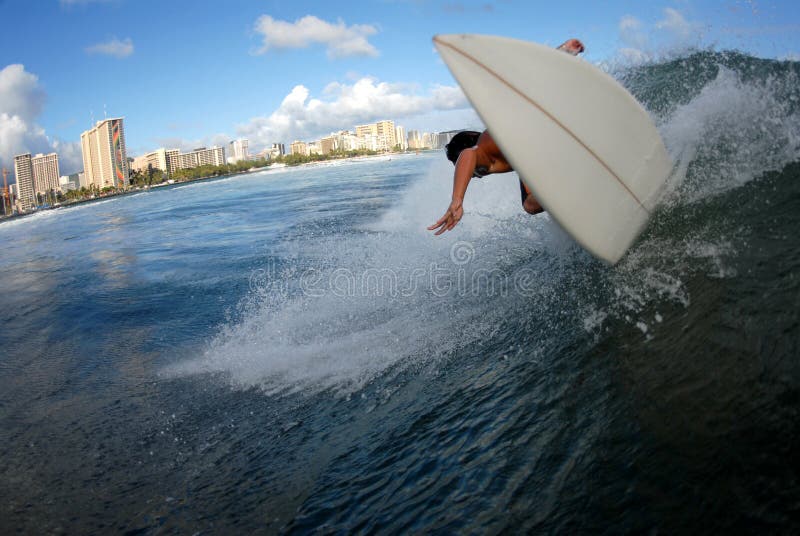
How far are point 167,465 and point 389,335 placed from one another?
206 cm

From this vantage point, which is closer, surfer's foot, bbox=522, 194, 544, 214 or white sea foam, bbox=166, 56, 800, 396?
white sea foam, bbox=166, 56, 800, 396

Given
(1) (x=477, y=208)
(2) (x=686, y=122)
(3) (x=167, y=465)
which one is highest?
(2) (x=686, y=122)

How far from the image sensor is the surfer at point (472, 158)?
3.56 metres

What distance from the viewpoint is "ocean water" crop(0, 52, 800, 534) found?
205 cm

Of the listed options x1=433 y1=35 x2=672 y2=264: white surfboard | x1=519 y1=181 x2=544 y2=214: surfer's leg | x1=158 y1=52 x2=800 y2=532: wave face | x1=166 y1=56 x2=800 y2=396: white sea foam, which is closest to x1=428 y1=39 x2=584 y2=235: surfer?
x1=519 y1=181 x2=544 y2=214: surfer's leg

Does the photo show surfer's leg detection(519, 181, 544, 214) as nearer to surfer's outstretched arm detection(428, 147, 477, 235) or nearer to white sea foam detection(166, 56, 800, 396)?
white sea foam detection(166, 56, 800, 396)

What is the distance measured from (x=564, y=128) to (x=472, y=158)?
713 millimetres

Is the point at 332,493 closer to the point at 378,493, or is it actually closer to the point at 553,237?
the point at 378,493

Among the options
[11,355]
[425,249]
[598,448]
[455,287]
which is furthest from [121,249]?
[598,448]

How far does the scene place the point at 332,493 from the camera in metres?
2.51

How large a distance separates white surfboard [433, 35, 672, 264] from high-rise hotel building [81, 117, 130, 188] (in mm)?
167112

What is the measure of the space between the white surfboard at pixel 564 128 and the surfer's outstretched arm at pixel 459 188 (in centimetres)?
39

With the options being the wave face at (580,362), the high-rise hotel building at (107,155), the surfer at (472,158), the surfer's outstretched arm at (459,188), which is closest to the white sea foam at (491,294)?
the wave face at (580,362)

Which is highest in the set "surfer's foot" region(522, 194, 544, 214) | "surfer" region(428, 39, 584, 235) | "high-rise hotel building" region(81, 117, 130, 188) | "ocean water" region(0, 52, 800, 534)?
"high-rise hotel building" region(81, 117, 130, 188)
